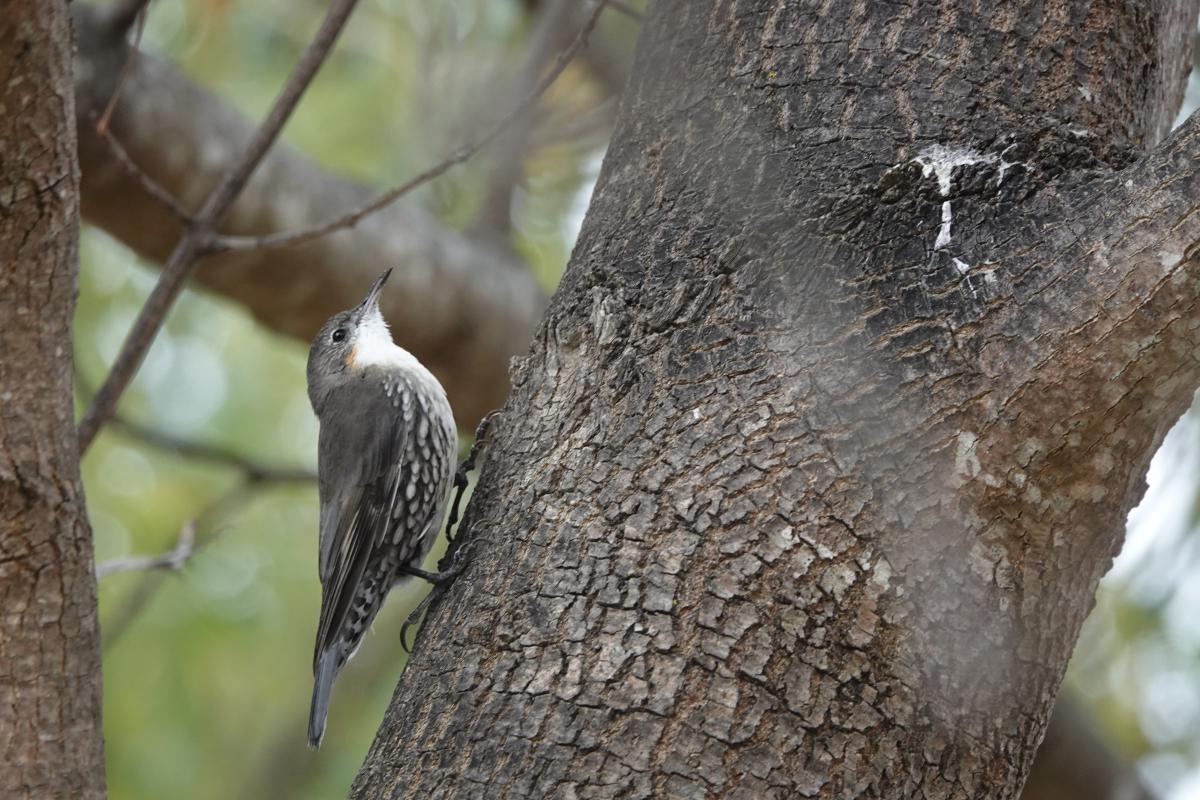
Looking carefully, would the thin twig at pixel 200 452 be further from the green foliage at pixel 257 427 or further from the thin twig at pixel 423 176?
the thin twig at pixel 423 176

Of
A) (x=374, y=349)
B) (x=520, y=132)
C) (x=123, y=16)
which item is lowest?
(x=374, y=349)

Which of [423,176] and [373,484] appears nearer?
[423,176]

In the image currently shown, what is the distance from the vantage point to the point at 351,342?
452cm

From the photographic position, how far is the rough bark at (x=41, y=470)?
1.93 meters

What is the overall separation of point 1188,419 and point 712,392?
372 centimetres

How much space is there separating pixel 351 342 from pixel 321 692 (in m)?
1.42

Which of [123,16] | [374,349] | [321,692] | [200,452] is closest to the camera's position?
[321,692]

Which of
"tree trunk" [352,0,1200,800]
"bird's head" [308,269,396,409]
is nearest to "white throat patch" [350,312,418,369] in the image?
"bird's head" [308,269,396,409]

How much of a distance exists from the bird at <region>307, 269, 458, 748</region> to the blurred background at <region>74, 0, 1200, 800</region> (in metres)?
0.59

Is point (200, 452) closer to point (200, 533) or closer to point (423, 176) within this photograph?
point (200, 533)

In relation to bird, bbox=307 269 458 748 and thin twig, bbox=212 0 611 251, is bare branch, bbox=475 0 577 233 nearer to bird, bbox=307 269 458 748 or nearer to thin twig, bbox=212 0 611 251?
bird, bbox=307 269 458 748

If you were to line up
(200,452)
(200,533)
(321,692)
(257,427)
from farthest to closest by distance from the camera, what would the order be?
1. (257,427)
2. (200,533)
3. (200,452)
4. (321,692)

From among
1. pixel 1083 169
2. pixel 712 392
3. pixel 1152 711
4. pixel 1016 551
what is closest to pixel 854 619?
pixel 1016 551

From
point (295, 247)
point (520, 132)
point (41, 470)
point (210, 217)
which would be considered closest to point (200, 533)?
point (295, 247)
